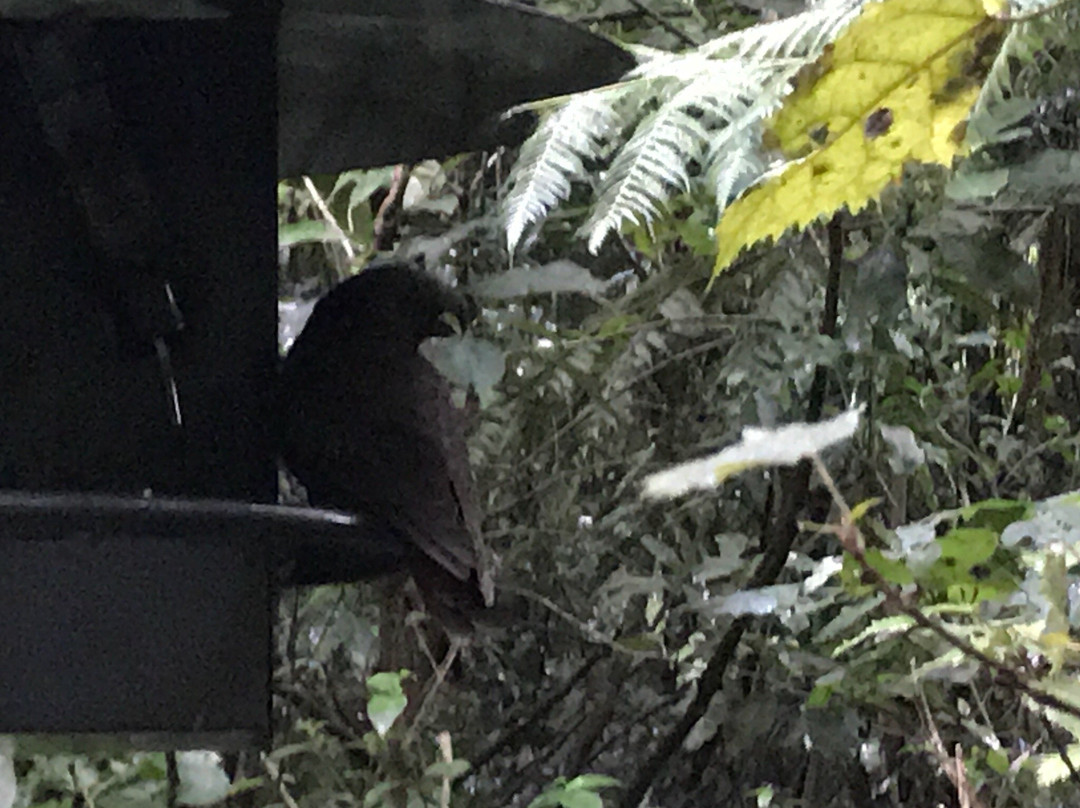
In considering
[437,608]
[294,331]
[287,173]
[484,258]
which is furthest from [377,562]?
[484,258]

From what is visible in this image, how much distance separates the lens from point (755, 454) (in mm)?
444

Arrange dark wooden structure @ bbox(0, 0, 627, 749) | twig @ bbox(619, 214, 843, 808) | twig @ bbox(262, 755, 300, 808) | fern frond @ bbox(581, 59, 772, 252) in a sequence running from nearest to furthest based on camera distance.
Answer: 1. fern frond @ bbox(581, 59, 772, 252)
2. dark wooden structure @ bbox(0, 0, 627, 749)
3. twig @ bbox(619, 214, 843, 808)
4. twig @ bbox(262, 755, 300, 808)

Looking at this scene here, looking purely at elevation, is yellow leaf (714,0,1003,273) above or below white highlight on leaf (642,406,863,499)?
above

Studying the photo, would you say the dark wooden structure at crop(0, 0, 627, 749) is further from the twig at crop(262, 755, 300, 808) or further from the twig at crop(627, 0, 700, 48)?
the twig at crop(262, 755, 300, 808)

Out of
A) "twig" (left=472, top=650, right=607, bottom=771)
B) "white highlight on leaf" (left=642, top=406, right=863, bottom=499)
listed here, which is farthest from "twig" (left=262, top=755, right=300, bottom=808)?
"white highlight on leaf" (left=642, top=406, right=863, bottom=499)

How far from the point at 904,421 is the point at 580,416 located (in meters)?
0.39

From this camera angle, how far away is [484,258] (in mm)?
1275

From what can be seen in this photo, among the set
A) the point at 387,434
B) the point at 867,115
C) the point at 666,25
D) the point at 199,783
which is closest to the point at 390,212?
the point at 666,25

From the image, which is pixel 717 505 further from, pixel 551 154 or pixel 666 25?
pixel 551 154

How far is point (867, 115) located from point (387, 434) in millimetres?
433

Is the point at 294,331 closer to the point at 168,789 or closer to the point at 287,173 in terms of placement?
the point at 287,173

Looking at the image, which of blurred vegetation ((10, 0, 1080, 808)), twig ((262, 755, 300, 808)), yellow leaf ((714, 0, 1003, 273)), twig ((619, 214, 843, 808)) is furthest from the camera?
twig ((262, 755, 300, 808))

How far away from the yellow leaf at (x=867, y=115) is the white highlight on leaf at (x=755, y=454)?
0.25 feet

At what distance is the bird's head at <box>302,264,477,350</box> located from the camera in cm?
84
